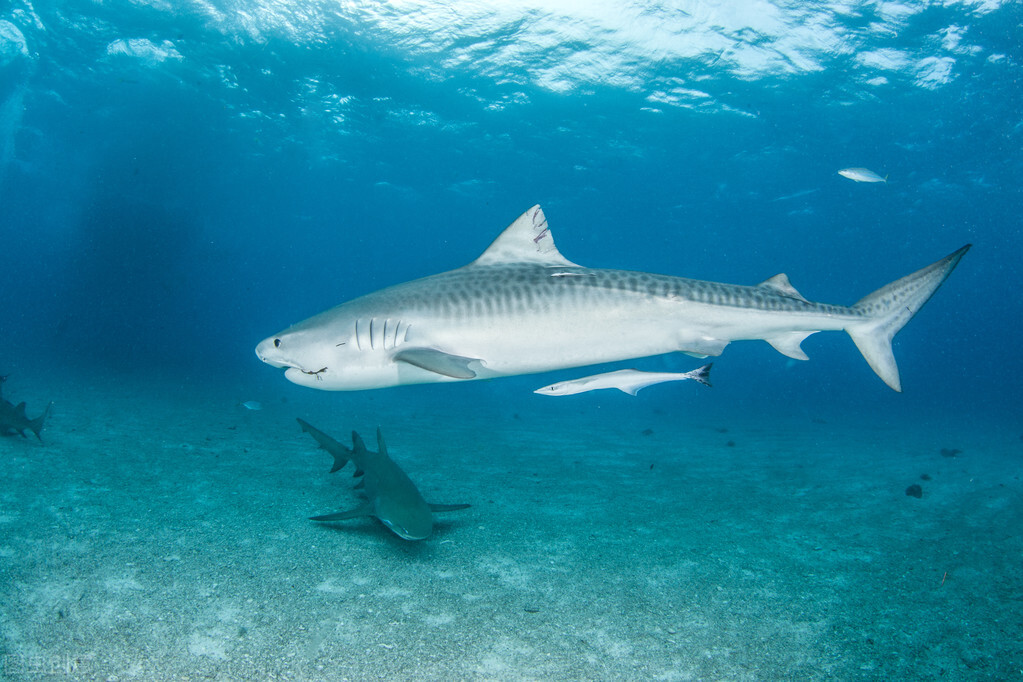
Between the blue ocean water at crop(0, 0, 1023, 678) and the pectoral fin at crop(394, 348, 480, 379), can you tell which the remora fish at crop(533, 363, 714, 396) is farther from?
the blue ocean water at crop(0, 0, 1023, 678)

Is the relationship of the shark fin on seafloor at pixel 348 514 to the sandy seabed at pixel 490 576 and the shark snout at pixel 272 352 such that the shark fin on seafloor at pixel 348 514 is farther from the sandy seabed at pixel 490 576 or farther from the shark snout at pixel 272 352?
the shark snout at pixel 272 352

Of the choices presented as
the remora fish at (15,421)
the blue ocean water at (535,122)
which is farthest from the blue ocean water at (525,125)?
the remora fish at (15,421)

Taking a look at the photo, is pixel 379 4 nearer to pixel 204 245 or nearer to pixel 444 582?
pixel 444 582

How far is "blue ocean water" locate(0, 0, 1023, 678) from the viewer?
1916 centimetres

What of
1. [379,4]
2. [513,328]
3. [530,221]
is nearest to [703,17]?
[379,4]

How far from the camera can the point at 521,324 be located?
3.89 metres

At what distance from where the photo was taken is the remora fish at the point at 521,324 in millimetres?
3904

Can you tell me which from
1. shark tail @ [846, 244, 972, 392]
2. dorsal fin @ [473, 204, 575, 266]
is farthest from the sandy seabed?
dorsal fin @ [473, 204, 575, 266]

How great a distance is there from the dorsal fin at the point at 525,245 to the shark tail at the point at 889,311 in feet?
9.33

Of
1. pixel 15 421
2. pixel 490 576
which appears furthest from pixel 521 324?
Answer: pixel 15 421

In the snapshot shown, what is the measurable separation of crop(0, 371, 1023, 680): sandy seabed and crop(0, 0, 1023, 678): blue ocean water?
47.8 ft

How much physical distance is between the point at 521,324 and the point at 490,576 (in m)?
2.08

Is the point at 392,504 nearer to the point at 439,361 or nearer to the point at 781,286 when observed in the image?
the point at 439,361

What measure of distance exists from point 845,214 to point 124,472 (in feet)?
152
